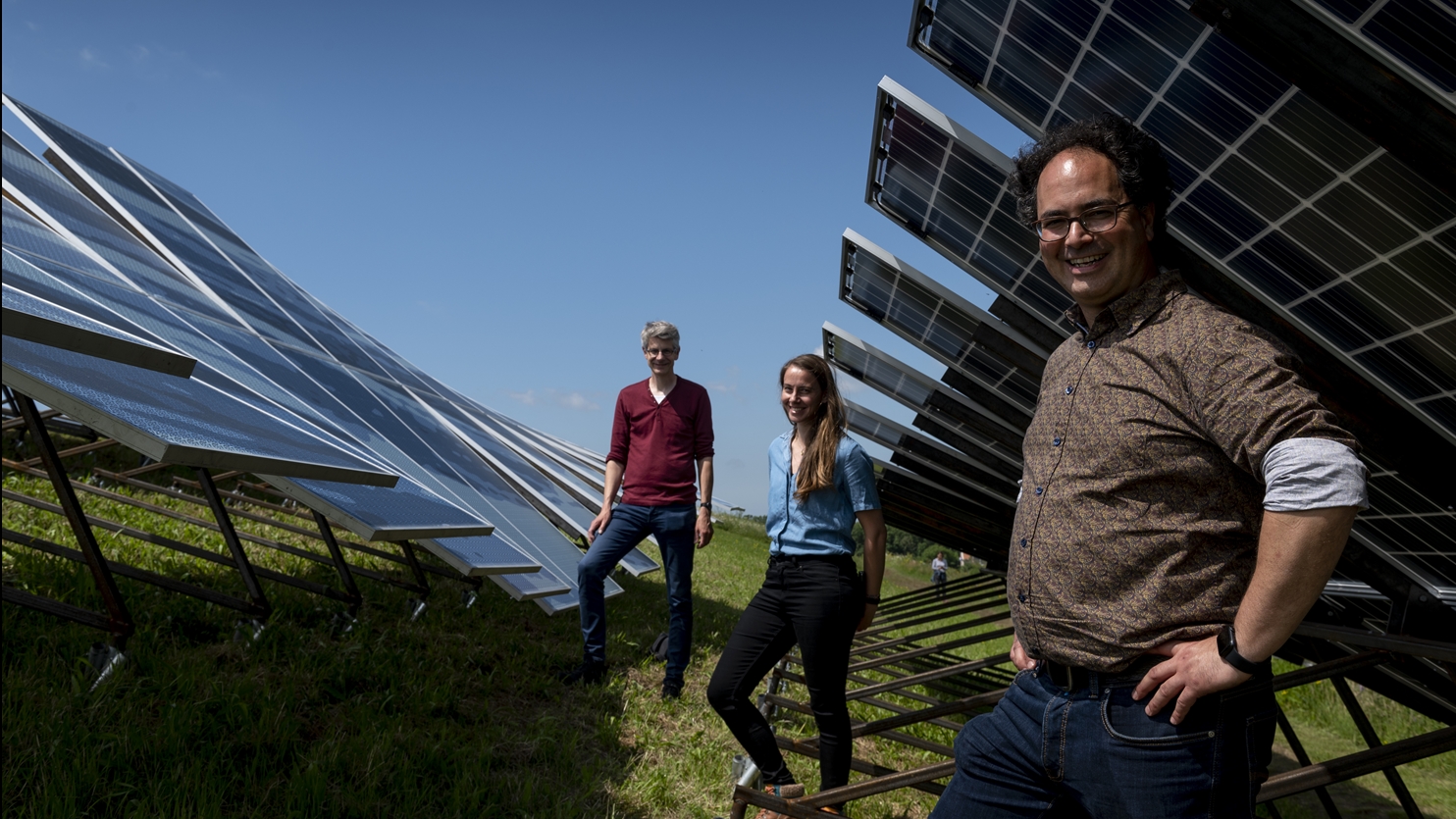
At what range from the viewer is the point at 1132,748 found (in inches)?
73.2

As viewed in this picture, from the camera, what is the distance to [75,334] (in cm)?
233

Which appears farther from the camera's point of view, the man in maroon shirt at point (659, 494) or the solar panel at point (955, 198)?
the man in maroon shirt at point (659, 494)

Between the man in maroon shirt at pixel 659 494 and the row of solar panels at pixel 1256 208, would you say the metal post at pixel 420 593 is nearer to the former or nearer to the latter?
the man in maroon shirt at pixel 659 494

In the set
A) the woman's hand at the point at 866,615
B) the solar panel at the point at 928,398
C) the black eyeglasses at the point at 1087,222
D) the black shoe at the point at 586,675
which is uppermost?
the solar panel at the point at 928,398

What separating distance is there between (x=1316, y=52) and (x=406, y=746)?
4389mm

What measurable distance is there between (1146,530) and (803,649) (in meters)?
2.21

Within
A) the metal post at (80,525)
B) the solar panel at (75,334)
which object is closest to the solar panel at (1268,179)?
the solar panel at (75,334)

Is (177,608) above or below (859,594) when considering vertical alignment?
below

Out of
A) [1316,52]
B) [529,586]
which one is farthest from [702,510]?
[1316,52]

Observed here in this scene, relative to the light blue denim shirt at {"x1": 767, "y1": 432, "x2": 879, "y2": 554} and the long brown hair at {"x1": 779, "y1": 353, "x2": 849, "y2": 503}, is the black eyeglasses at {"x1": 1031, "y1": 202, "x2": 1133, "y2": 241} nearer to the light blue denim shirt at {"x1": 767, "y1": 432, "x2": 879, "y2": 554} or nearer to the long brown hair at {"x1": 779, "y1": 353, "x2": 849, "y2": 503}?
the light blue denim shirt at {"x1": 767, "y1": 432, "x2": 879, "y2": 554}

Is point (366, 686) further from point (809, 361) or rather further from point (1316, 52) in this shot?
point (1316, 52)

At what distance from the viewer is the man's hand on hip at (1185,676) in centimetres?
171

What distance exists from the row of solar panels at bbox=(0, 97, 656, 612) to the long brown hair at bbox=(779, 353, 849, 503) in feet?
5.34

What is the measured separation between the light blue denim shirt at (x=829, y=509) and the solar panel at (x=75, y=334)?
7.83 feet
